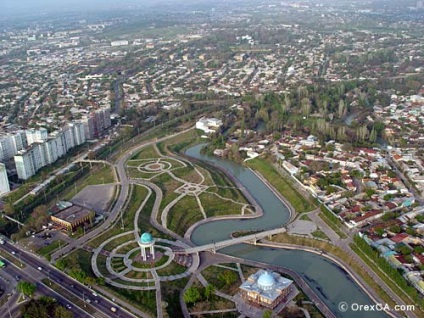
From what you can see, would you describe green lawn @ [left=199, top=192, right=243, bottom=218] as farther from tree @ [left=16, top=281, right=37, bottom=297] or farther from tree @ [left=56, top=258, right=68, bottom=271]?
tree @ [left=16, top=281, right=37, bottom=297]

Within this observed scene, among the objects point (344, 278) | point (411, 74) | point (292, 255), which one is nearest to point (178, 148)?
point (292, 255)


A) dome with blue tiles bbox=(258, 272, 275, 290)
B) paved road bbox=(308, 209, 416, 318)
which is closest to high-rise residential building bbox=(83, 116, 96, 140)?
paved road bbox=(308, 209, 416, 318)

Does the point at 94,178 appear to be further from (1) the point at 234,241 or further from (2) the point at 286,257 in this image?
(2) the point at 286,257

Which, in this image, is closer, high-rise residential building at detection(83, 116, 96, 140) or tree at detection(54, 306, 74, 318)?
tree at detection(54, 306, 74, 318)

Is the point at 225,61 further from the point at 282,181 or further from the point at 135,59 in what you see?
the point at 282,181

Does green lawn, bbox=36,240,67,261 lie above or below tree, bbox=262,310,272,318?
below

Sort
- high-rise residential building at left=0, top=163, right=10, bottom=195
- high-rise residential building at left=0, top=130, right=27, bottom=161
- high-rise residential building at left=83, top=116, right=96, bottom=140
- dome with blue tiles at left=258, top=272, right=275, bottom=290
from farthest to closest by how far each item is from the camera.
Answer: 1. high-rise residential building at left=83, top=116, right=96, bottom=140
2. high-rise residential building at left=0, top=130, right=27, bottom=161
3. high-rise residential building at left=0, top=163, right=10, bottom=195
4. dome with blue tiles at left=258, top=272, right=275, bottom=290

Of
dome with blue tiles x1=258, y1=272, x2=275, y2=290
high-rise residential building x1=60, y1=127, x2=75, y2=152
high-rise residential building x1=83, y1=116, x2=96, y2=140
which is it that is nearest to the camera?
dome with blue tiles x1=258, y1=272, x2=275, y2=290
